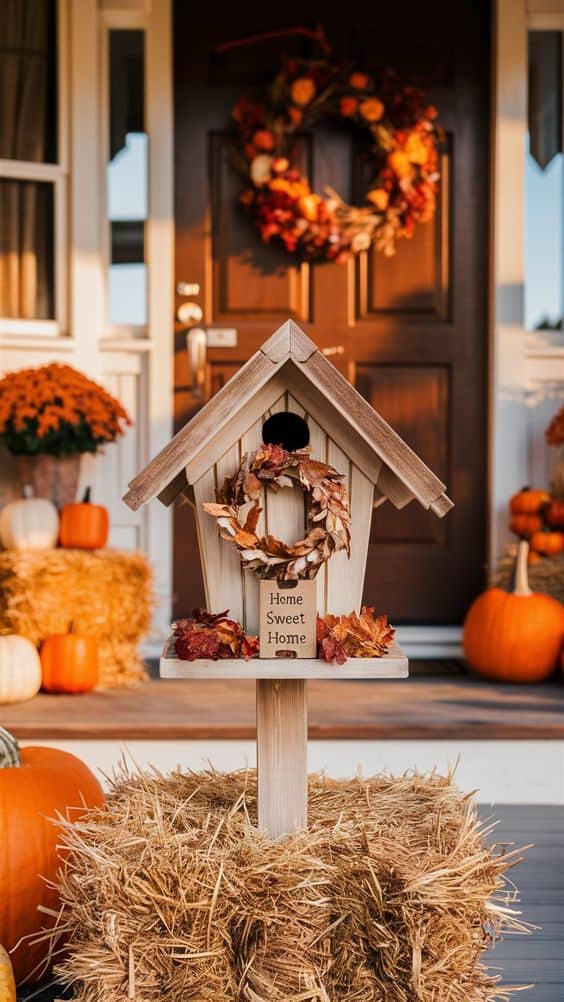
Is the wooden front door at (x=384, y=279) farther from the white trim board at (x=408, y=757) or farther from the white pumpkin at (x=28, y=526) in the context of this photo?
the white trim board at (x=408, y=757)

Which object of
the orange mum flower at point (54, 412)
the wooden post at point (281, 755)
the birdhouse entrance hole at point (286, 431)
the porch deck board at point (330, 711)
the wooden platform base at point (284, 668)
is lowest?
the porch deck board at point (330, 711)

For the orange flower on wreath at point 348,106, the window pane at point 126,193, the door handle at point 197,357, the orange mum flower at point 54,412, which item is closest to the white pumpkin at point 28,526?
the orange mum flower at point 54,412

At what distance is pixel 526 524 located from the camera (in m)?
3.71

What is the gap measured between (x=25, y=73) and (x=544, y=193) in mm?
1858

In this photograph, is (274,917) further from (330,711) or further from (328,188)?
(328,188)

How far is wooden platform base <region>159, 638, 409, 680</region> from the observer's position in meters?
1.56

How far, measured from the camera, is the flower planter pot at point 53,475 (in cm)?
360

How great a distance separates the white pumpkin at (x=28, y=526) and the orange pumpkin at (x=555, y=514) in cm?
161

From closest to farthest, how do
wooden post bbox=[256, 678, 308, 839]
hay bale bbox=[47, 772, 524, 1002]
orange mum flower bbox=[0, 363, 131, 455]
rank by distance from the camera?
hay bale bbox=[47, 772, 524, 1002]
wooden post bbox=[256, 678, 308, 839]
orange mum flower bbox=[0, 363, 131, 455]

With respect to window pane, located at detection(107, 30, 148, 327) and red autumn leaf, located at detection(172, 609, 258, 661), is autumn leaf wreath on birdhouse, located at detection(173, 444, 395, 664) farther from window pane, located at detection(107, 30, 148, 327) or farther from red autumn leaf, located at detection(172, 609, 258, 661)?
window pane, located at detection(107, 30, 148, 327)

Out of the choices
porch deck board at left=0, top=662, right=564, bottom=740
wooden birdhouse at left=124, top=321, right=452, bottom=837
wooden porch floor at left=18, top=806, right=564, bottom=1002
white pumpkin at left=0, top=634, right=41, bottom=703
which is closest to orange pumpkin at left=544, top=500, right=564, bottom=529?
porch deck board at left=0, top=662, right=564, bottom=740

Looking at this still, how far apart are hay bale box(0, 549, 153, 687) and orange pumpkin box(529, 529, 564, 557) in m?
1.27

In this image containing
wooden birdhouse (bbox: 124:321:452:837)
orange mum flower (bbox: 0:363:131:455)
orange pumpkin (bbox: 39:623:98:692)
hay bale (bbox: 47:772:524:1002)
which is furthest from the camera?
orange mum flower (bbox: 0:363:131:455)

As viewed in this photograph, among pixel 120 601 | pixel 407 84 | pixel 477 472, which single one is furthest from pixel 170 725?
pixel 407 84
